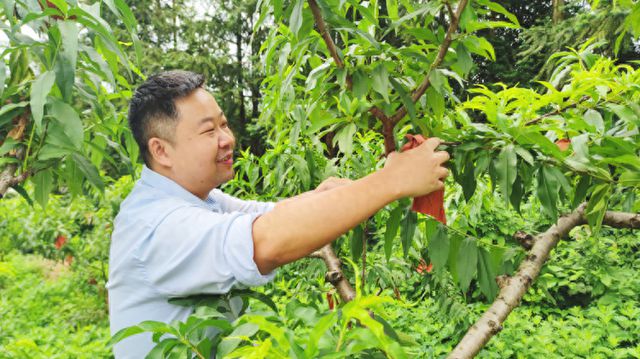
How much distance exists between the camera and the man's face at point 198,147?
1.26 meters

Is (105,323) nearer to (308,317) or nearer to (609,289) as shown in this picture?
(609,289)

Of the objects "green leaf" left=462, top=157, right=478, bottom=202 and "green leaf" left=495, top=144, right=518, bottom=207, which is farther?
"green leaf" left=462, top=157, right=478, bottom=202

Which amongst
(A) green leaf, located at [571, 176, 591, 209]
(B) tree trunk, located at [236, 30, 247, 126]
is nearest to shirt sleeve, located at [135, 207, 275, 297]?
(A) green leaf, located at [571, 176, 591, 209]

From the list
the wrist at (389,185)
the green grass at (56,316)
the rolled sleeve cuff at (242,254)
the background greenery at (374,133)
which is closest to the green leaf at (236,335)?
the background greenery at (374,133)

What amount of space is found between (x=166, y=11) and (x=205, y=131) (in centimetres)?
1219

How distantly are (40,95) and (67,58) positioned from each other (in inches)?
3.1

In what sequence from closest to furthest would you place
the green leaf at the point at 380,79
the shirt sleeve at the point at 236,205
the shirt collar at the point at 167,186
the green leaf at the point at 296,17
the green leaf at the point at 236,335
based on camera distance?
the green leaf at the point at 236,335, the green leaf at the point at 296,17, the green leaf at the point at 380,79, the shirt collar at the point at 167,186, the shirt sleeve at the point at 236,205

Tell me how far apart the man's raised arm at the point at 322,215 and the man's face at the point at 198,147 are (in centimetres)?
34

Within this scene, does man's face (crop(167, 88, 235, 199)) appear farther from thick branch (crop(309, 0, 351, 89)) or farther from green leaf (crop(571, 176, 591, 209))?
green leaf (crop(571, 176, 591, 209))

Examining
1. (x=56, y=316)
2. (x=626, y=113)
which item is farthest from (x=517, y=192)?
(x=56, y=316)

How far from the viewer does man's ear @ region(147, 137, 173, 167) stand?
129 cm

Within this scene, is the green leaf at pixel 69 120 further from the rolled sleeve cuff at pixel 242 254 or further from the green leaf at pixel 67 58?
the rolled sleeve cuff at pixel 242 254

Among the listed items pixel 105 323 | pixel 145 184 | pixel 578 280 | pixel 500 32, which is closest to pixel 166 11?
pixel 500 32

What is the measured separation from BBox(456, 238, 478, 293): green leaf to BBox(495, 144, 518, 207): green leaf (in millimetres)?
188
